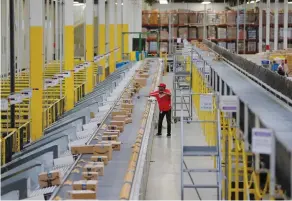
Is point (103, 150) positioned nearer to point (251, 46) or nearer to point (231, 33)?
point (231, 33)

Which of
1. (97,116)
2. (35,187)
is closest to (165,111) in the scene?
(97,116)

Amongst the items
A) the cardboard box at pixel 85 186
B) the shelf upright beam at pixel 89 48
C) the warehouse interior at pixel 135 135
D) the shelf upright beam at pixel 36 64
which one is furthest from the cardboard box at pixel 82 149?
the shelf upright beam at pixel 89 48

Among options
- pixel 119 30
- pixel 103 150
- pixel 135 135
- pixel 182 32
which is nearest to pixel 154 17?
pixel 182 32

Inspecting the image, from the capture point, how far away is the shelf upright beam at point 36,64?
12.9 meters

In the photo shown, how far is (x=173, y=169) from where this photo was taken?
40.9ft

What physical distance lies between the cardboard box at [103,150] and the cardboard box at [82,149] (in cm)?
13

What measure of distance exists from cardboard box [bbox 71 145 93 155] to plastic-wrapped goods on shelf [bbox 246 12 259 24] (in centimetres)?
2995

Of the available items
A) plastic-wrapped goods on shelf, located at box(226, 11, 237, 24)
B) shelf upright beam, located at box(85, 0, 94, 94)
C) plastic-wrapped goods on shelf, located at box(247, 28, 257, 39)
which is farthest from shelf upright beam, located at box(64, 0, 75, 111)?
plastic-wrapped goods on shelf, located at box(247, 28, 257, 39)

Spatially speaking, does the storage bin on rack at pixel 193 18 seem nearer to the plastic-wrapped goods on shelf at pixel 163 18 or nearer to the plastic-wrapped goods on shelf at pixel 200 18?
the plastic-wrapped goods on shelf at pixel 200 18

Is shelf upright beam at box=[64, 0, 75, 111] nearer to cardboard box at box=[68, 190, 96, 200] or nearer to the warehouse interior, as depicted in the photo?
the warehouse interior

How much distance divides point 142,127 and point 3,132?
8.58ft

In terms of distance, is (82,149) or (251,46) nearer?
(82,149)

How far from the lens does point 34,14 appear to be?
1296 centimetres

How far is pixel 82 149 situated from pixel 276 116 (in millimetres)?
2875
